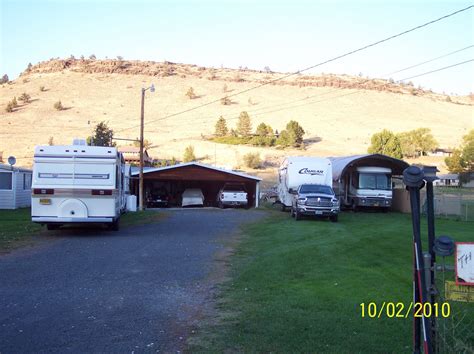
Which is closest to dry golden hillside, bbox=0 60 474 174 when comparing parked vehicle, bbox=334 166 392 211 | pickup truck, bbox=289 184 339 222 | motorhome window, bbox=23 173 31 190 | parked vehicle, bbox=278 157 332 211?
motorhome window, bbox=23 173 31 190

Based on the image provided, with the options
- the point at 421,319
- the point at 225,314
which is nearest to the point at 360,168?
the point at 225,314

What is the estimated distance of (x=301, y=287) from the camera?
32.9 ft

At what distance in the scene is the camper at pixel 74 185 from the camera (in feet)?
59.8

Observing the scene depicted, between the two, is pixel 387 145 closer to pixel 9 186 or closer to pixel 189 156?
pixel 189 156

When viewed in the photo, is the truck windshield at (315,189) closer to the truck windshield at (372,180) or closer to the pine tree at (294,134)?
the truck windshield at (372,180)

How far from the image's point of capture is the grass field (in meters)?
17.2

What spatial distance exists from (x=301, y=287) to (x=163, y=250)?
20.4ft

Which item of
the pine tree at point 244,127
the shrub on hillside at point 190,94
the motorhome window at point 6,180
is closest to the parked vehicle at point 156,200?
the motorhome window at point 6,180

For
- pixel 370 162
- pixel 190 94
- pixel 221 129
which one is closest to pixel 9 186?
pixel 370 162

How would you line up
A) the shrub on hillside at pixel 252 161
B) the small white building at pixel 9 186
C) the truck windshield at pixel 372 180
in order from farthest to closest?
the shrub on hillside at pixel 252 161, the truck windshield at pixel 372 180, the small white building at pixel 9 186

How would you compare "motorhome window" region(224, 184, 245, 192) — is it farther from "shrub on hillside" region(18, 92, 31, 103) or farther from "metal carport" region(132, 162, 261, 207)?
"shrub on hillside" region(18, 92, 31, 103)

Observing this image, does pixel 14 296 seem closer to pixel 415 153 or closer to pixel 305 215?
pixel 305 215

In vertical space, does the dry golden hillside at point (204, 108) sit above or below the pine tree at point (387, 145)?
above

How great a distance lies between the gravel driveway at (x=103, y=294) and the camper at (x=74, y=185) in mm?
1098
